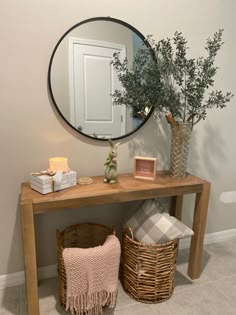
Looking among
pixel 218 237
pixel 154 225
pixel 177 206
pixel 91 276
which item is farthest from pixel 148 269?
pixel 218 237

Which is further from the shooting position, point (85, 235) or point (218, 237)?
point (218, 237)

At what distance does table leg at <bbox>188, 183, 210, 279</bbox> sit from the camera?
5.42 feet

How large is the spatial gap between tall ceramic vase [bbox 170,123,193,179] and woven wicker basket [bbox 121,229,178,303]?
450 millimetres

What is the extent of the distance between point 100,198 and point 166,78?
2.97 feet

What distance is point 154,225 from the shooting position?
1537 millimetres

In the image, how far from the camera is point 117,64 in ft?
Answer: 5.23

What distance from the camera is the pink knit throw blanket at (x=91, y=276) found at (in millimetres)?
1320

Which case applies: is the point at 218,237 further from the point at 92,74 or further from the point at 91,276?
the point at 92,74

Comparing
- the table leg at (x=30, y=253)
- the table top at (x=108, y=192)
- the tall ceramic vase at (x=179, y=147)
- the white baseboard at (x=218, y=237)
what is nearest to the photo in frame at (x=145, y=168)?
the table top at (x=108, y=192)

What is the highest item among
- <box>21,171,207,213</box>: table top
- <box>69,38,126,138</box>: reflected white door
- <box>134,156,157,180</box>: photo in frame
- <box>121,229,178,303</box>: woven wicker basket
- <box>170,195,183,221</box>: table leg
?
<box>69,38,126,138</box>: reflected white door

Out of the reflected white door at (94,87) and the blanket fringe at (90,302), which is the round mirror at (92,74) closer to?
the reflected white door at (94,87)

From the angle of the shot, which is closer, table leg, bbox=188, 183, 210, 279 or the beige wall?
the beige wall

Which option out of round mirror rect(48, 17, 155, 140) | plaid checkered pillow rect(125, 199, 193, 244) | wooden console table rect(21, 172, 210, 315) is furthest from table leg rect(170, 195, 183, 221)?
round mirror rect(48, 17, 155, 140)

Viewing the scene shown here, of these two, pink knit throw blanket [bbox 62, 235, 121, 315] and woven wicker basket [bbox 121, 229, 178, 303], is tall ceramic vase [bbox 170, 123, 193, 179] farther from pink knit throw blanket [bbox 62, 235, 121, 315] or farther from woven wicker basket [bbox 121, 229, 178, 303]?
pink knit throw blanket [bbox 62, 235, 121, 315]
